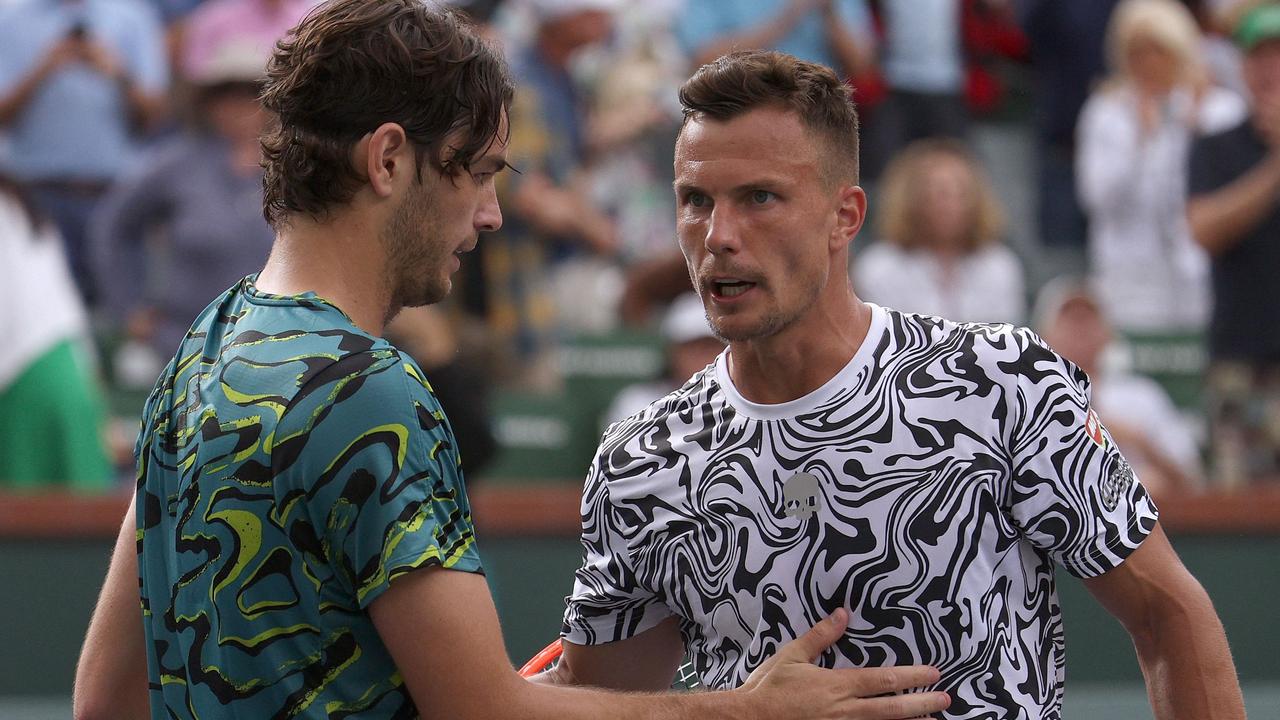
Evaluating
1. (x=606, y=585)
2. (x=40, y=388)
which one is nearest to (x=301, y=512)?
(x=606, y=585)

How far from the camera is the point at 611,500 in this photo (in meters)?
2.69

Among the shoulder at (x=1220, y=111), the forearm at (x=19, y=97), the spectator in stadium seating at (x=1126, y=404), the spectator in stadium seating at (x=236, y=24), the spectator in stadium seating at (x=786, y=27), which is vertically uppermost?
the spectator in stadium seating at (x=236, y=24)

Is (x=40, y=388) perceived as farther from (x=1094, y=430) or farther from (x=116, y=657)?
(x=1094, y=430)

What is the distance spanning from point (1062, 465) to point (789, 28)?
493cm

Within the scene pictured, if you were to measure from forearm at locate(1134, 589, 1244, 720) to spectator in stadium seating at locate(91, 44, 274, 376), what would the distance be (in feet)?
14.1

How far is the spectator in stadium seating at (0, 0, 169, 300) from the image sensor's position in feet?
22.1

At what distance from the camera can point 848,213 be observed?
2.68 meters

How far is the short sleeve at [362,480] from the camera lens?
199cm

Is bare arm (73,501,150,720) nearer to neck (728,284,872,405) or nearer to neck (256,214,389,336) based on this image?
neck (256,214,389,336)

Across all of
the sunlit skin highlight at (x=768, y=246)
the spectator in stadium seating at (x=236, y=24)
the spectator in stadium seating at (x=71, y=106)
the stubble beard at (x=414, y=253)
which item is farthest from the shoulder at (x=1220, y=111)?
the stubble beard at (x=414, y=253)

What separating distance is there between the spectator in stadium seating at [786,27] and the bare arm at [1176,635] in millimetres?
4833

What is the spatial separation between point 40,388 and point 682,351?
2.34 metres

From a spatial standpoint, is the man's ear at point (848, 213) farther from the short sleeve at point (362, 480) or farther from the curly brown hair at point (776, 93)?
the short sleeve at point (362, 480)

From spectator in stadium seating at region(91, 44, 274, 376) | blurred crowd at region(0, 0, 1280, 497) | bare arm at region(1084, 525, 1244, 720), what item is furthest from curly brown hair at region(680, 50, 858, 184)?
spectator in stadium seating at region(91, 44, 274, 376)
